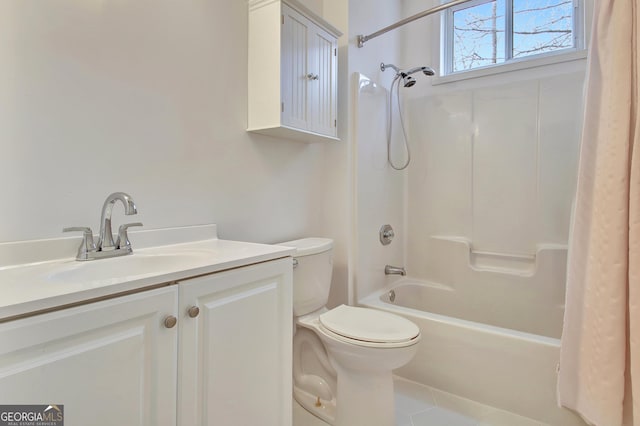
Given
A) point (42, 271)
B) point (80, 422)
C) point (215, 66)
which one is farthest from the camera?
point (215, 66)

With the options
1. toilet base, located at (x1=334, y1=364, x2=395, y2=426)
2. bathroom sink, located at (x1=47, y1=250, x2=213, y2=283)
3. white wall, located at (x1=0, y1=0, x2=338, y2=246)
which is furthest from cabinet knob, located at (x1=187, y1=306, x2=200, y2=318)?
toilet base, located at (x1=334, y1=364, x2=395, y2=426)

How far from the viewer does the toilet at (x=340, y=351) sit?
52.3 inches

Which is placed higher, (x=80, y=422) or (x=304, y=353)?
(x=80, y=422)

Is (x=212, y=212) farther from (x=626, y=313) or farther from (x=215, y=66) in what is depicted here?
(x=626, y=313)

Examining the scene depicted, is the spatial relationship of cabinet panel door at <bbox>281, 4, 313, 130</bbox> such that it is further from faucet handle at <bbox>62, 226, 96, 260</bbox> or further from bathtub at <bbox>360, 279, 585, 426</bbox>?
bathtub at <bbox>360, 279, 585, 426</bbox>

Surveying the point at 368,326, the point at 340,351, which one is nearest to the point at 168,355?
the point at 340,351

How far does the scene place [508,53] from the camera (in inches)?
94.5

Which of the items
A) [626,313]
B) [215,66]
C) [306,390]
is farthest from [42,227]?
[626,313]

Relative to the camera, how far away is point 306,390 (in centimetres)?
169

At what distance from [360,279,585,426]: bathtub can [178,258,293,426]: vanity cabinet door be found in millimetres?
922

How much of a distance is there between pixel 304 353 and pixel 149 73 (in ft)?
4.75

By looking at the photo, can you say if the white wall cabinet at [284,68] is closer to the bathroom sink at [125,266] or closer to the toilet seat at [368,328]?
the bathroom sink at [125,266]

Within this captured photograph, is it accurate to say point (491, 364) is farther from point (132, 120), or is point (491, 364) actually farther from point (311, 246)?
point (132, 120)

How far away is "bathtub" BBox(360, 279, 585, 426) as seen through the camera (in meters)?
1.47
